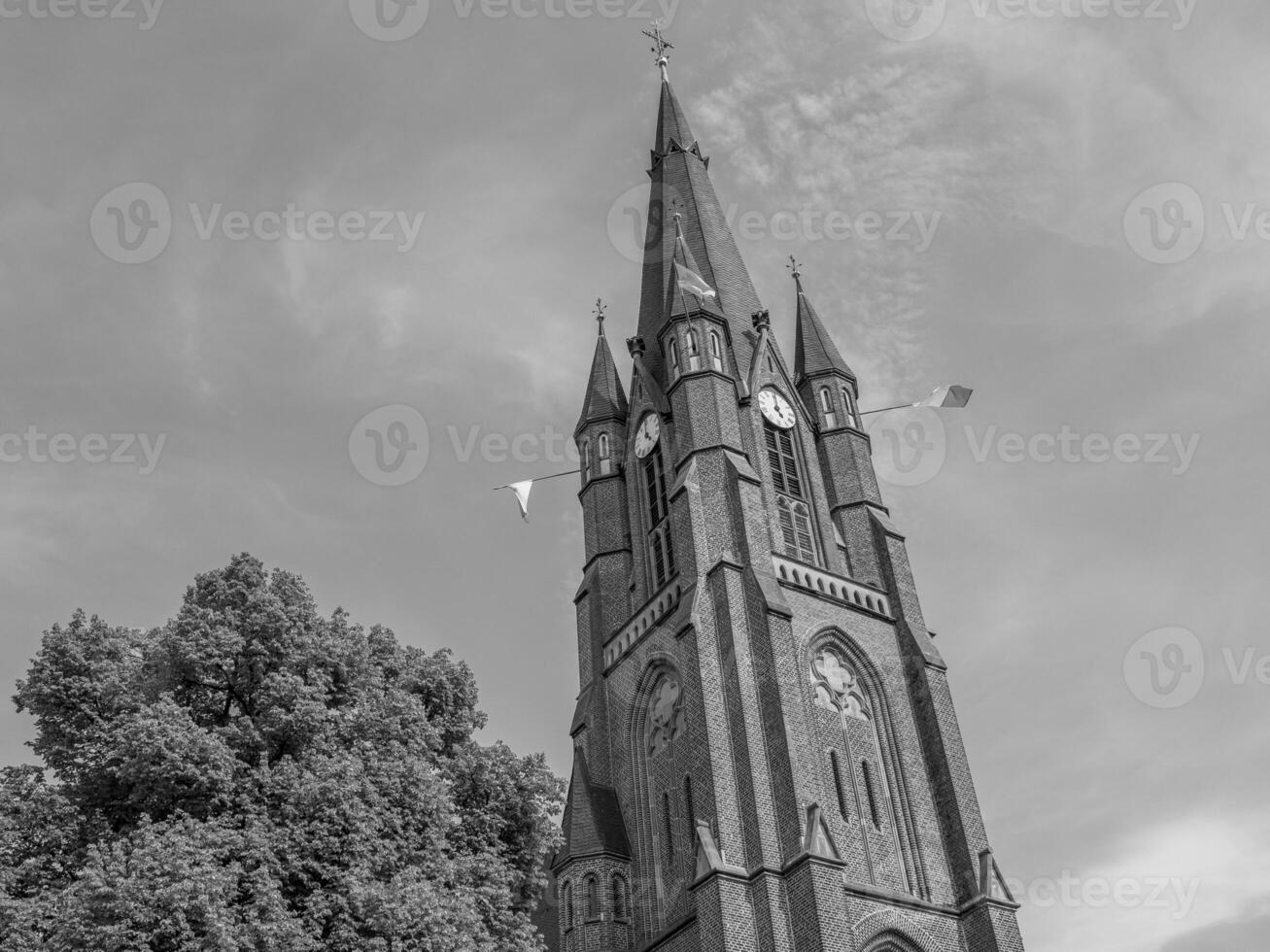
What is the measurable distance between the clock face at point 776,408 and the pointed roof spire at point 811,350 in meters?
2.69

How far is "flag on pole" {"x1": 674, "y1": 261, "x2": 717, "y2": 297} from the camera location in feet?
128

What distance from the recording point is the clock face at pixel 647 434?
A: 39747mm

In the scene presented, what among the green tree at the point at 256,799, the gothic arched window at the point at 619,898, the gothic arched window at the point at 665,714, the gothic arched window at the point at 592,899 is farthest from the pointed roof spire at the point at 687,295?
the green tree at the point at 256,799

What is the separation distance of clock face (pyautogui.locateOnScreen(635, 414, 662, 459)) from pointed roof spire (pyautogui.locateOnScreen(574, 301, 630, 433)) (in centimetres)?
219

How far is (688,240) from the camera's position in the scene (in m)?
45.5

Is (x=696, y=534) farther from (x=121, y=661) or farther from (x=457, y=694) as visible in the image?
(x=121, y=661)

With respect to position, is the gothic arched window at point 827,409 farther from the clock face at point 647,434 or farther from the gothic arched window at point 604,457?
the gothic arched window at point 604,457

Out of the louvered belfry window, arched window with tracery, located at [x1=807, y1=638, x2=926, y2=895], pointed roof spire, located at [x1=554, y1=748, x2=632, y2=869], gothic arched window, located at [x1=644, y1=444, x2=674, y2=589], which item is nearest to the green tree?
pointed roof spire, located at [x1=554, y1=748, x2=632, y2=869]

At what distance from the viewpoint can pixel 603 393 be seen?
143 ft

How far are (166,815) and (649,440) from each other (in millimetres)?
23918

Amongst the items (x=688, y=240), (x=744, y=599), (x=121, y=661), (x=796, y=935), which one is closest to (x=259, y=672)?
(x=121, y=661)

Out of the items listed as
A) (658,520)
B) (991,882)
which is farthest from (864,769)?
(658,520)

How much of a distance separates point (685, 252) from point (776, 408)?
23.7ft

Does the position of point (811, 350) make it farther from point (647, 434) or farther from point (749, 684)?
point (749, 684)
